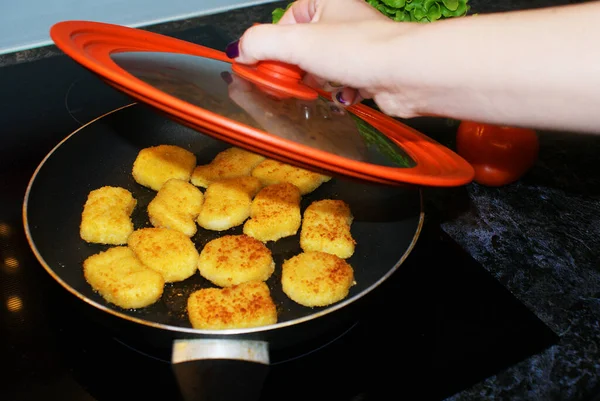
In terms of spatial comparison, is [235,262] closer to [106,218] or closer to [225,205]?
[225,205]

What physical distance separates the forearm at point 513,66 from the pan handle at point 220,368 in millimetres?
513

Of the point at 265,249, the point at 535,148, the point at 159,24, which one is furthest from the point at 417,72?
the point at 159,24

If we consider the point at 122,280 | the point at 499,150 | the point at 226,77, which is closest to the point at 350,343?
the point at 122,280

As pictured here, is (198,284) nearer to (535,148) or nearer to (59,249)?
(59,249)

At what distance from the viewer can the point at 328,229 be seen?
50.1 inches

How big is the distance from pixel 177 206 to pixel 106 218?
0.17m

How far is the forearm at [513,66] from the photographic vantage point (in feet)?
2.46

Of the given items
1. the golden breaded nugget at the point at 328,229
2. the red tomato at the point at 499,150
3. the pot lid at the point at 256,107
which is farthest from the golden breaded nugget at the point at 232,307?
the red tomato at the point at 499,150

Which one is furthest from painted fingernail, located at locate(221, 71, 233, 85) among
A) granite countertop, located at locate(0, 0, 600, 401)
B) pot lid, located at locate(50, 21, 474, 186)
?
granite countertop, located at locate(0, 0, 600, 401)

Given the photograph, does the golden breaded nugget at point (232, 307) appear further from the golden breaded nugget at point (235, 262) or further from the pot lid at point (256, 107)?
the pot lid at point (256, 107)

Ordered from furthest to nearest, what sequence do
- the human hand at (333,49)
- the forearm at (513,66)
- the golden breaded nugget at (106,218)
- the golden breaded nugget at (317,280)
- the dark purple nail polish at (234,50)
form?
the golden breaded nugget at (106,218) < the golden breaded nugget at (317,280) < the dark purple nail polish at (234,50) < the human hand at (333,49) < the forearm at (513,66)

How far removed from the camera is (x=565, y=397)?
1.02 metres

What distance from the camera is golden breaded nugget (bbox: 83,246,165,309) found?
42.5 inches

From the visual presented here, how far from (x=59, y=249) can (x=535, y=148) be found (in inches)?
47.5
